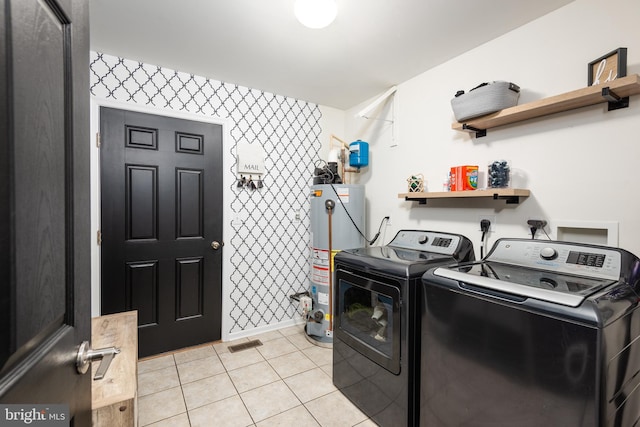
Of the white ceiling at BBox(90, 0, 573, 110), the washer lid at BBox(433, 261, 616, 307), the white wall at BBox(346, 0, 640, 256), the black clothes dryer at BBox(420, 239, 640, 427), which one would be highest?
the white ceiling at BBox(90, 0, 573, 110)

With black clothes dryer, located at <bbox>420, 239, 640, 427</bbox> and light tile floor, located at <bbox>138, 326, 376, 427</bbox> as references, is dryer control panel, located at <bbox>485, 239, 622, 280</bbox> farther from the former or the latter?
light tile floor, located at <bbox>138, 326, 376, 427</bbox>

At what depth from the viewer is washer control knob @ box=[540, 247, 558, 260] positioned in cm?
144

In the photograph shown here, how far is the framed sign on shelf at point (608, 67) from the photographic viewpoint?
1347 millimetres

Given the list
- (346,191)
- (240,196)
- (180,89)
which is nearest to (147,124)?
(180,89)

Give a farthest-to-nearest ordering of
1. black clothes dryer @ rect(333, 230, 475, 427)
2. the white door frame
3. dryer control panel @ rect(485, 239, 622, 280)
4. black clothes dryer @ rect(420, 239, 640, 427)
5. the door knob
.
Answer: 1. the white door frame
2. black clothes dryer @ rect(333, 230, 475, 427)
3. dryer control panel @ rect(485, 239, 622, 280)
4. black clothes dryer @ rect(420, 239, 640, 427)
5. the door knob

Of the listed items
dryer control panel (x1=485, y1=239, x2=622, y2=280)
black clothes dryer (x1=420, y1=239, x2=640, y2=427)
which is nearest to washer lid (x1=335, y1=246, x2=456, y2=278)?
black clothes dryer (x1=420, y1=239, x2=640, y2=427)

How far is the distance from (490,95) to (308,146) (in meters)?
1.87

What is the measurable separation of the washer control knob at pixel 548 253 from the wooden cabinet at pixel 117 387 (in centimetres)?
200

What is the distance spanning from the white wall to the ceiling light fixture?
1186mm

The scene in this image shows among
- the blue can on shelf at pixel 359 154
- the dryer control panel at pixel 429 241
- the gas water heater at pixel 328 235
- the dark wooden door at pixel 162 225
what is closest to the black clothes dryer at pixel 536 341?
the dryer control panel at pixel 429 241

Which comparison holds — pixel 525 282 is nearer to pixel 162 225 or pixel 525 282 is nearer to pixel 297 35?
pixel 297 35

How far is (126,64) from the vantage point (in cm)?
231

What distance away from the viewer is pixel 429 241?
6.95 ft

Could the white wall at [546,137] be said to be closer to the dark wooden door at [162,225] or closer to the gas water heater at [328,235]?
the gas water heater at [328,235]
